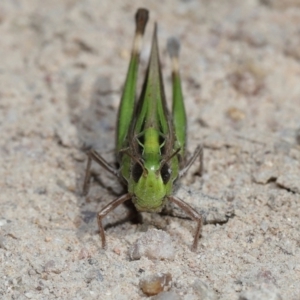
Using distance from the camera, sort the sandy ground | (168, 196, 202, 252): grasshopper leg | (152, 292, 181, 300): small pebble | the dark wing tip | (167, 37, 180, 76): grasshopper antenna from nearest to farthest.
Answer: (152, 292, 181, 300): small pebble < the sandy ground < (168, 196, 202, 252): grasshopper leg < the dark wing tip < (167, 37, 180, 76): grasshopper antenna

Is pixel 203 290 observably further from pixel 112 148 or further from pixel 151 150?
pixel 112 148

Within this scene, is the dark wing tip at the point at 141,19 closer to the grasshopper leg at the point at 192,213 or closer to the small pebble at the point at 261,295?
the grasshopper leg at the point at 192,213

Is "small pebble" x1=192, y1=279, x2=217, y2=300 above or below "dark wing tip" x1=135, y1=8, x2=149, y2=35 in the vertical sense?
below

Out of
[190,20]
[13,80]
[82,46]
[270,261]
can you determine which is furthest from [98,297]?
[190,20]

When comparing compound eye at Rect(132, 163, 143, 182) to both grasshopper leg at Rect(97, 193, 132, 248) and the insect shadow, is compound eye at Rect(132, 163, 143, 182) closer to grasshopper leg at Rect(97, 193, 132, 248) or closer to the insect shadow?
grasshopper leg at Rect(97, 193, 132, 248)

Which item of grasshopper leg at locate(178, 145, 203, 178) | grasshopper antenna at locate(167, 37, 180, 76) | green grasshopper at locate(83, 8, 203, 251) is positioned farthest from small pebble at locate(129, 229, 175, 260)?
grasshopper antenna at locate(167, 37, 180, 76)

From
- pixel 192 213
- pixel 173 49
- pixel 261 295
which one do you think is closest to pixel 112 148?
pixel 173 49
